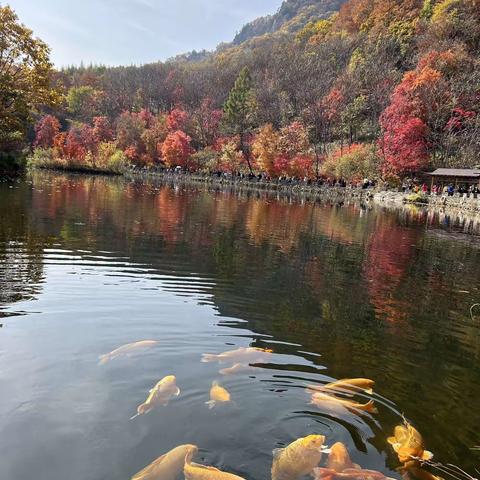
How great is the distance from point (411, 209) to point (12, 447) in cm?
3448

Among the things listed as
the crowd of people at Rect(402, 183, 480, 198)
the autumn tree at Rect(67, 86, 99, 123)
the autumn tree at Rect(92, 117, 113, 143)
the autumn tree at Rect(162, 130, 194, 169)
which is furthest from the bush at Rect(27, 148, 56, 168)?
the crowd of people at Rect(402, 183, 480, 198)

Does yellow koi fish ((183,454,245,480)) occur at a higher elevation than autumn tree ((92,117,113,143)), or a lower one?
lower

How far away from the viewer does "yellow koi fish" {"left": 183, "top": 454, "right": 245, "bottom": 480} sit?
3.50 m

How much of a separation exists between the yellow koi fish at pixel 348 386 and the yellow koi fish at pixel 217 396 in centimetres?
109

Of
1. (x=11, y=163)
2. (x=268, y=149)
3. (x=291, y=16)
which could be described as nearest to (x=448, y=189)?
(x=268, y=149)

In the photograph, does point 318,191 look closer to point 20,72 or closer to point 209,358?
point 20,72

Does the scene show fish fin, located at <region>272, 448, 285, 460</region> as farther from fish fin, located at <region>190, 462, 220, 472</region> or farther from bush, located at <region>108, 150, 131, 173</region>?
bush, located at <region>108, 150, 131, 173</region>

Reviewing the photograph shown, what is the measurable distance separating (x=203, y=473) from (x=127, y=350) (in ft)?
9.68

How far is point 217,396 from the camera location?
514cm

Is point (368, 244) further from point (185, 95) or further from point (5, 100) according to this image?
point (185, 95)

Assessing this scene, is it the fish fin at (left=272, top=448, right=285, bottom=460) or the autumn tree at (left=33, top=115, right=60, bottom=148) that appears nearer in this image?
the fish fin at (left=272, top=448, right=285, bottom=460)

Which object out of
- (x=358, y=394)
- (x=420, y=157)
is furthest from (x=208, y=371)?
(x=420, y=157)

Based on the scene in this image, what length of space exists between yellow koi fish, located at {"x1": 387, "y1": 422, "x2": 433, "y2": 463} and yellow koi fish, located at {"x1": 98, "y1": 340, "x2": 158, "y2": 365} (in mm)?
3299

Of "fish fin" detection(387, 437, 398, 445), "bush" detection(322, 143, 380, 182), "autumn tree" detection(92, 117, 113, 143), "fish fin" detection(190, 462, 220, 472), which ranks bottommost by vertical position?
"fish fin" detection(387, 437, 398, 445)
